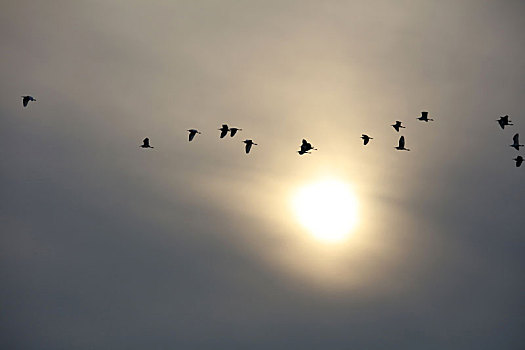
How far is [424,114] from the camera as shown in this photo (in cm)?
13950

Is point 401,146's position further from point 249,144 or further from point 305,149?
point 249,144

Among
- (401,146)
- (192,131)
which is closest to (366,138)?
(401,146)

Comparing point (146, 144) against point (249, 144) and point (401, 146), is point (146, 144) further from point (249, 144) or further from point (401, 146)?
point (401, 146)

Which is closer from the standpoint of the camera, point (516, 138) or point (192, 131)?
point (516, 138)

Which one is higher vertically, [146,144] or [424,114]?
[424,114]

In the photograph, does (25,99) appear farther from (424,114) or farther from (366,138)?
(424,114)

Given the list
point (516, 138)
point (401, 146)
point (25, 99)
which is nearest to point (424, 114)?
point (401, 146)

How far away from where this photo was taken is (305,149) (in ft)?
465

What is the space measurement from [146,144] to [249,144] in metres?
19.7

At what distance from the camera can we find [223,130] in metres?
141

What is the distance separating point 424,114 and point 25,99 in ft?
245

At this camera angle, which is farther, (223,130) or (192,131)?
(192,131)

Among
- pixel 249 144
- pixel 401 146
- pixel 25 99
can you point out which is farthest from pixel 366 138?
pixel 25 99

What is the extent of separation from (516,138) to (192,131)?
199 ft
